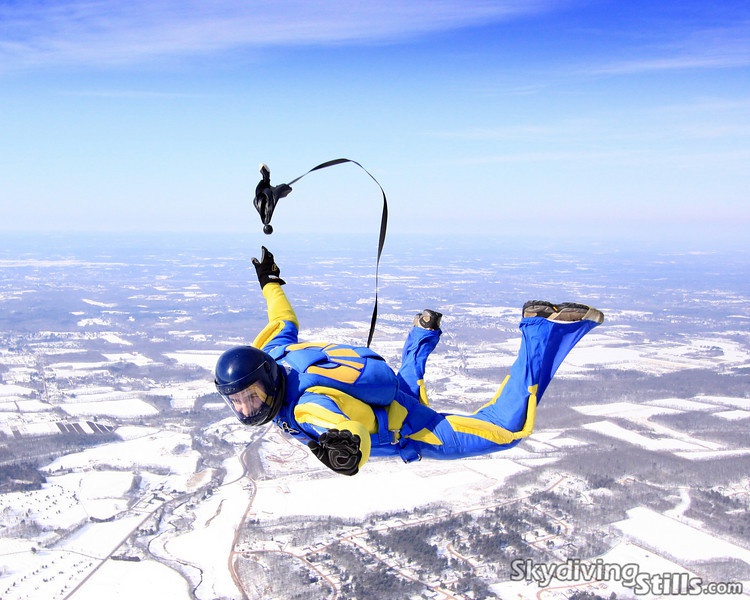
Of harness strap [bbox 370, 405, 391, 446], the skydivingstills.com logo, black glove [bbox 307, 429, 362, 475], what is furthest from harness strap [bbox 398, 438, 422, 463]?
the skydivingstills.com logo

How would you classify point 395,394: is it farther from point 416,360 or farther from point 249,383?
point 249,383

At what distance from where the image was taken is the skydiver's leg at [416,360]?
18.7ft

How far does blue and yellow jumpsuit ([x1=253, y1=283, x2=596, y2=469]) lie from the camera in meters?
4.35

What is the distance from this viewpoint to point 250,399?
4.26 meters

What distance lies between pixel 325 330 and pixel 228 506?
87.8ft

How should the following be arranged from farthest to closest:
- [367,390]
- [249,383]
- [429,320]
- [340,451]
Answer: [429,320] → [367,390] → [249,383] → [340,451]

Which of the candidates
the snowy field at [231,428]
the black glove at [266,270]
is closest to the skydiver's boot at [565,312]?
the black glove at [266,270]

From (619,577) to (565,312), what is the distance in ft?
61.0

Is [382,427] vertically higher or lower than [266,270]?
lower

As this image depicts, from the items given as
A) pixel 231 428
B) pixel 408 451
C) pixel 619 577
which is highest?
pixel 408 451

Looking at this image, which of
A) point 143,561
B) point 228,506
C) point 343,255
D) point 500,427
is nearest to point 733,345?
point 228,506

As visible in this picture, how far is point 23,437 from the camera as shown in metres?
35.2

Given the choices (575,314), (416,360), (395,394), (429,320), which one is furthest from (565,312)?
(395,394)

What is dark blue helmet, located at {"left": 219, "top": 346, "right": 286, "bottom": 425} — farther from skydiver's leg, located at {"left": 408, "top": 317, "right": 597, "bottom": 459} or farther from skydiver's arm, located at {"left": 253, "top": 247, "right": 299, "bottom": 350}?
skydiver's leg, located at {"left": 408, "top": 317, "right": 597, "bottom": 459}
